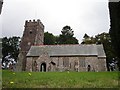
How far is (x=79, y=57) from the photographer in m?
47.8

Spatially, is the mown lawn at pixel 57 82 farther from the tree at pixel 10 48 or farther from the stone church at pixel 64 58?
the tree at pixel 10 48

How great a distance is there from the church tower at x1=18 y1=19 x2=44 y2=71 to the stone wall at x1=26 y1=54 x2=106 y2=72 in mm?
4091

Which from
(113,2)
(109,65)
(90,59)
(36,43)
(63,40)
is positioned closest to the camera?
(113,2)

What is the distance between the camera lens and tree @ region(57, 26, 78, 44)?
3039 inches

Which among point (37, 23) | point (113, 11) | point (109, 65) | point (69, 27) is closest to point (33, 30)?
point (37, 23)

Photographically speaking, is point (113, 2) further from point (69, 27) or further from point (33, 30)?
point (69, 27)

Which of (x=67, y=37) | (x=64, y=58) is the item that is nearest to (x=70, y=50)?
(x=64, y=58)

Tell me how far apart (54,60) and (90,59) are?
7.68 meters

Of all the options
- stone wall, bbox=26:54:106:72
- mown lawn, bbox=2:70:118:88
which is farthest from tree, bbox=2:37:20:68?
mown lawn, bbox=2:70:118:88

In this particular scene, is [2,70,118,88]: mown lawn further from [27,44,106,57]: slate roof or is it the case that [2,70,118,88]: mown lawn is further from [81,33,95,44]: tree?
[81,33,95,44]: tree

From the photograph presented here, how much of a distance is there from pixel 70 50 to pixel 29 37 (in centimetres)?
1203

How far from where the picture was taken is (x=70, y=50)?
49.0 metres

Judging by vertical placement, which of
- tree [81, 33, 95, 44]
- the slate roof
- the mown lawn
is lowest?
the mown lawn

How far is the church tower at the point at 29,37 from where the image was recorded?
173 feet
